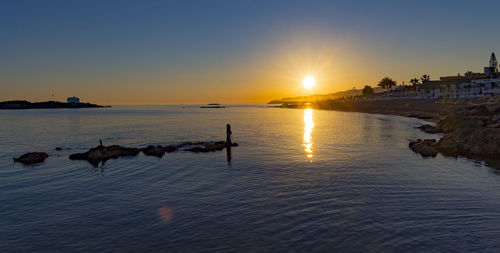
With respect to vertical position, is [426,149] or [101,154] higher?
[101,154]

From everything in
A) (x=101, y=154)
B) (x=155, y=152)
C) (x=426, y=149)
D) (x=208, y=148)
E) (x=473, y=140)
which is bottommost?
(x=208, y=148)

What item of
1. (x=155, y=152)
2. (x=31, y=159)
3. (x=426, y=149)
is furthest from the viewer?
(x=155, y=152)

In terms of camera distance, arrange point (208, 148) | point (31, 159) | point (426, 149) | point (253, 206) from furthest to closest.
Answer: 1. point (208, 148)
2. point (426, 149)
3. point (31, 159)
4. point (253, 206)

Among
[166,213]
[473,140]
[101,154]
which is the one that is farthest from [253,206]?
[473,140]

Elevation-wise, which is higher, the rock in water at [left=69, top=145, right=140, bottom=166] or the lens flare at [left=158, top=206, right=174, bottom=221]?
the rock in water at [left=69, top=145, right=140, bottom=166]

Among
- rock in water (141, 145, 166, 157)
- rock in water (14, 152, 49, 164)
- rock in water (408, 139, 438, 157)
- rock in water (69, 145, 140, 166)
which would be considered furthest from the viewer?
rock in water (141, 145, 166, 157)

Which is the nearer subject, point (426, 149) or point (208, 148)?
point (426, 149)

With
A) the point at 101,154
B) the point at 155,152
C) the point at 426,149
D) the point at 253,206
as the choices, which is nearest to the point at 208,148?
the point at 155,152

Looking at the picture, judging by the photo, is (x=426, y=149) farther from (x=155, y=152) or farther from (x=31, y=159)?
(x=31, y=159)

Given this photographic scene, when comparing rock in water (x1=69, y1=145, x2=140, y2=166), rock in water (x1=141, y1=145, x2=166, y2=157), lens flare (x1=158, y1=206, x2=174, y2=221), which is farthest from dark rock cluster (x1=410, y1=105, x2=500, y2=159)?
rock in water (x1=69, y1=145, x2=140, y2=166)

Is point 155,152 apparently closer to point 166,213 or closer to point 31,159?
point 31,159

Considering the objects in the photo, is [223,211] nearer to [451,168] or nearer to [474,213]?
[474,213]

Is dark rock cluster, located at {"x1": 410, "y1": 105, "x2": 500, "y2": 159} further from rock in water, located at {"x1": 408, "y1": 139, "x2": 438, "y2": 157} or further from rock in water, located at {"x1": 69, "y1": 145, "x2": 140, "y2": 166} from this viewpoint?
rock in water, located at {"x1": 69, "y1": 145, "x2": 140, "y2": 166}

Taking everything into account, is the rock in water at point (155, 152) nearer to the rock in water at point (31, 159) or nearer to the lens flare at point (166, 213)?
the rock in water at point (31, 159)
